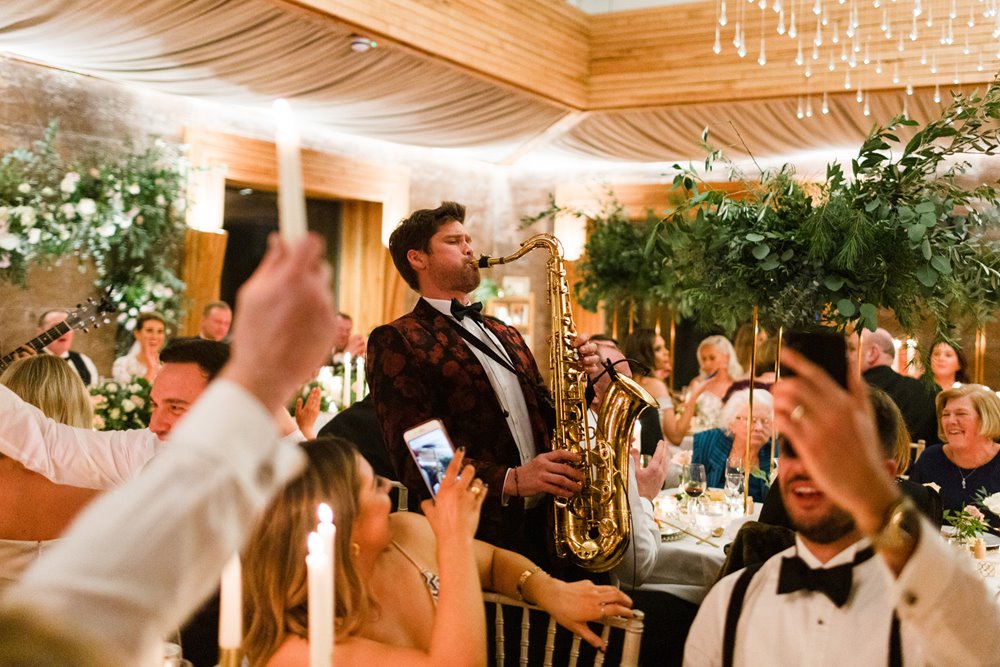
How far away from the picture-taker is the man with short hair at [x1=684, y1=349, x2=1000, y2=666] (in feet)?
3.18

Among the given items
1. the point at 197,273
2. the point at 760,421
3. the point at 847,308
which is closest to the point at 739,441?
A: the point at 760,421

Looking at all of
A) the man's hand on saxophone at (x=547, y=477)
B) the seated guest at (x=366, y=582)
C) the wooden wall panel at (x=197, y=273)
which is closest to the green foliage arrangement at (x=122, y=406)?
the wooden wall panel at (x=197, y=273)

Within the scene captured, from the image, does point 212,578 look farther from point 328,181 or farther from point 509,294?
point 509,294

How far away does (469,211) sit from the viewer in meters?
11.1

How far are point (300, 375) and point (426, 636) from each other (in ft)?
4.49

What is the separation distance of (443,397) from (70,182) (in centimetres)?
492

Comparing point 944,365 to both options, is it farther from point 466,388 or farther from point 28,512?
point 28,512

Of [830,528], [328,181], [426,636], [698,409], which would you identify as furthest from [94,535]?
[328,181]

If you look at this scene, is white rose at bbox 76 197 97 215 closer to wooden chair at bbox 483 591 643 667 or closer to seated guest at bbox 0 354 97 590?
seated guest at bbox 0 354 97 590

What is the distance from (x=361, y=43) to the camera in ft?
23.1

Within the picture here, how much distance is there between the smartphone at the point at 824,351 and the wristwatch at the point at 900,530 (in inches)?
6.5

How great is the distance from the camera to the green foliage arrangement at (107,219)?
21.7 feet

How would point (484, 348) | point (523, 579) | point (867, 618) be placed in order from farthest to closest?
1. point (484, 348)
2. point (523, 579)
3. point (867, 618)

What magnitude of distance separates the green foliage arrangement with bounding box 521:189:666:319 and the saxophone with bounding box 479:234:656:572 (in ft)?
20.4
